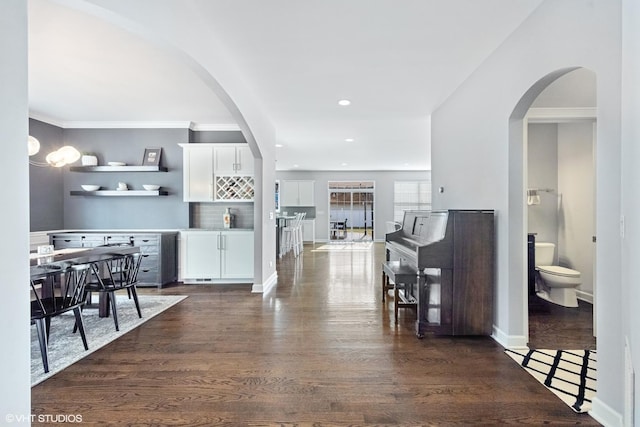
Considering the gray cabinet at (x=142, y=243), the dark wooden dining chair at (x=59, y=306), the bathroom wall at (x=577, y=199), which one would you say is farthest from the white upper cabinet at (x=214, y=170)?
the bathroom wall at (x=577, y=199)

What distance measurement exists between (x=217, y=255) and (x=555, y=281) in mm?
4698

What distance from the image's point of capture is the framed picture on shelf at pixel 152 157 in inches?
213

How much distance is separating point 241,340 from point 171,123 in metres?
4.08

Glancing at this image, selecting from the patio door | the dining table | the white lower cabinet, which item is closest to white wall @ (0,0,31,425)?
the dining table

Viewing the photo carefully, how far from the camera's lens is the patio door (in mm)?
11984

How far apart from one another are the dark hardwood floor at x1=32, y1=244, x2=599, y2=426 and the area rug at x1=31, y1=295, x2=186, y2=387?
0.13 metres

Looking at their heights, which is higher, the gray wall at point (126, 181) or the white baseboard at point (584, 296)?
the gray wall at point (126, 181)

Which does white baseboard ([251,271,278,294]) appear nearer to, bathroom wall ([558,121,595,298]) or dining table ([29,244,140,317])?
dining table ([29,244,140,317])

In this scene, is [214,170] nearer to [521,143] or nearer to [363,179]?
[521,143]

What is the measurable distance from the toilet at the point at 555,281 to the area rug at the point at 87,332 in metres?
4.70

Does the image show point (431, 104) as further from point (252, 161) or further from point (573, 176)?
point (252, 161)

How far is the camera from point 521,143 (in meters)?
2.72

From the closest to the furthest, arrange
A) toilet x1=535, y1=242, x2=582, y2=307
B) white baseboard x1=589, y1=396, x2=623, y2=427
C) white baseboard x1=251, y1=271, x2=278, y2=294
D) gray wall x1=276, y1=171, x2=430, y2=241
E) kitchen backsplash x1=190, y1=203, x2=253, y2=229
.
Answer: white baseboard x1=589, y1=396, x2=623, y2=427, toilet x1=535, y1=242, x2=582, y2=307, white baseboard x1=251, y1=271, x2=278, y2=294, kitchen backsplash x1=190, y1=203, x2=253, y2=229, gray wall x1=276, y1=171, x2=430, y2=241

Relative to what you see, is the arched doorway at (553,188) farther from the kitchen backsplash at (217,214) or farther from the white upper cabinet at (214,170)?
the kitchen backsplash at (217,214)
